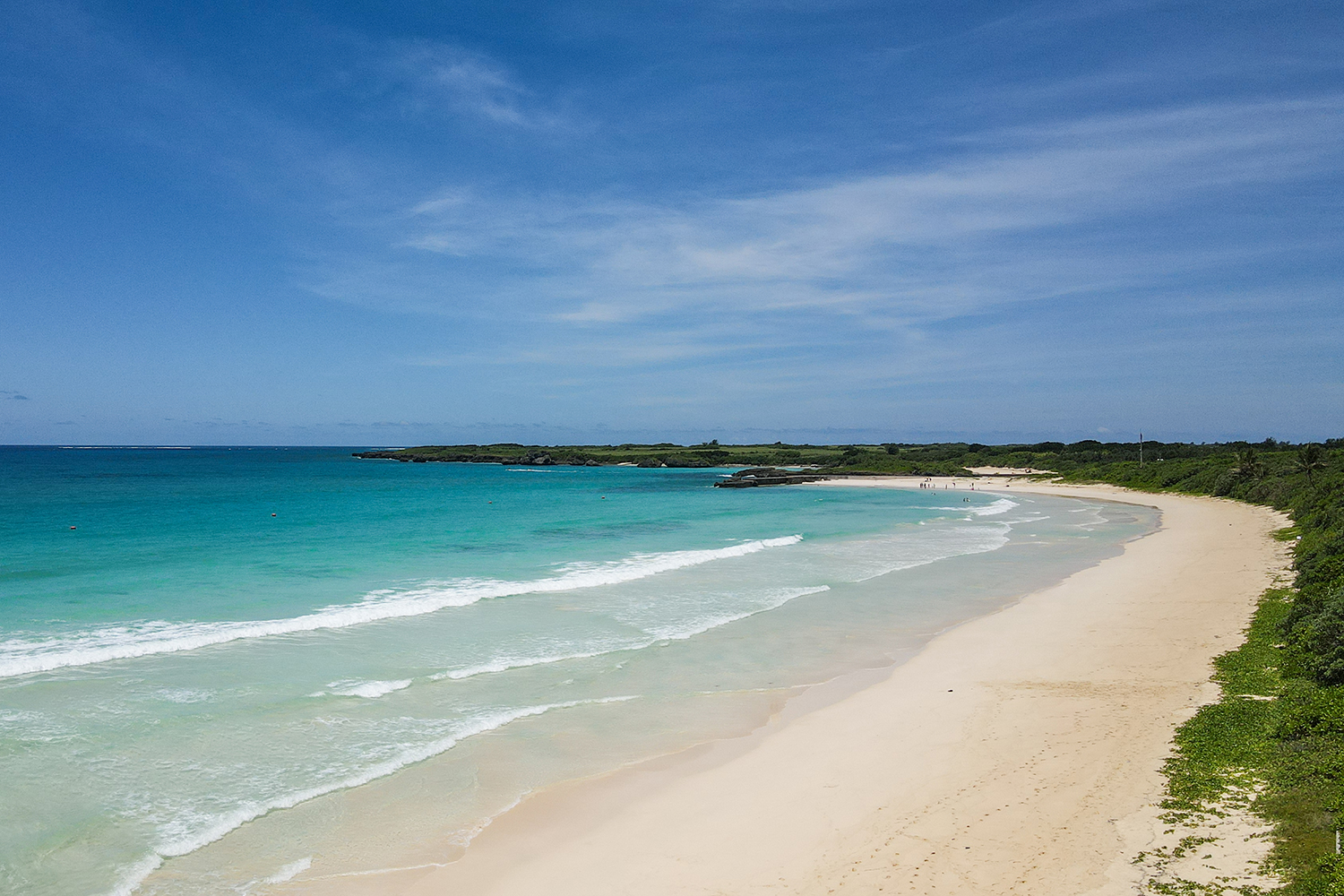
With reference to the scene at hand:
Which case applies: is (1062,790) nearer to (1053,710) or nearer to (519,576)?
(1053,710)

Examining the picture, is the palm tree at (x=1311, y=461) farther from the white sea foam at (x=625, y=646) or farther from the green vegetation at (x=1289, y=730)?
the white sea foam at (x=625, y=646)

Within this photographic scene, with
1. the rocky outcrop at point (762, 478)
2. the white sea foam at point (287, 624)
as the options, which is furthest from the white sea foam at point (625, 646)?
the rocky outcrop at point (762, 478)

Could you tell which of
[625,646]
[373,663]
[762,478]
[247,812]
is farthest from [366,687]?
[762,478]

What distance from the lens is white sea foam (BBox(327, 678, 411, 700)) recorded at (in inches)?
493

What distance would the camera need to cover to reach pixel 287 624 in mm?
17219

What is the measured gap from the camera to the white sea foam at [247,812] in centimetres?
734

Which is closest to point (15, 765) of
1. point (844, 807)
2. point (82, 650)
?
point (82, 650)

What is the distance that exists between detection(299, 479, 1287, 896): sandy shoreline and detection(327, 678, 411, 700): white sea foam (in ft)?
16.9

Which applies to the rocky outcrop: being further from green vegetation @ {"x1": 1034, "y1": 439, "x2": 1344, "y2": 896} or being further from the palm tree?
green vegetation @ {"x1": 1034, "y1": 439, "x2": 1344, "y2": 896}

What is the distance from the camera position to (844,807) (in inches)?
327

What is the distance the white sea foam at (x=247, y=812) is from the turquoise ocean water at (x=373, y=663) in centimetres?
3

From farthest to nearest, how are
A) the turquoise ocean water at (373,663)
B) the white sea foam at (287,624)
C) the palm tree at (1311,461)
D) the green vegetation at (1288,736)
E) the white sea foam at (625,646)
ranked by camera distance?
the palm tree at (1311,461) < the white sea foam at (287,624) < the white sea foam at (625,646) < the turquoise ocean water at (373,663) < the green vegetation at (1288,736)

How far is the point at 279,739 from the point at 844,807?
26.9 ft

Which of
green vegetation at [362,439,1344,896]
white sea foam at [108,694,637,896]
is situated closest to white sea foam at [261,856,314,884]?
white sea foam at [108,694,637,896]
